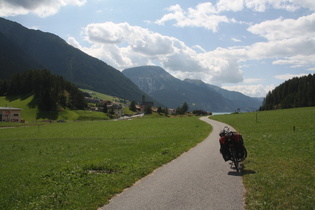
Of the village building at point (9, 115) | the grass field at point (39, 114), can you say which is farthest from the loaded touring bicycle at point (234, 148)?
the grass field at point (39, 114)

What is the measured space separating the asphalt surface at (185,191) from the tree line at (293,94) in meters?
150

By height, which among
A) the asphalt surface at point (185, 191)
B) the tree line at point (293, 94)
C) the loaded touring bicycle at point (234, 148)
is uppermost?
the tree line at point (293, 94)

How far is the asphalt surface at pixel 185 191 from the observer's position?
8.38 metres

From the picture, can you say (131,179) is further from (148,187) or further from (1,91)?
(1,91)

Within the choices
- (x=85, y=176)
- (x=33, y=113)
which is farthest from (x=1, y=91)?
(x=85, y=176)

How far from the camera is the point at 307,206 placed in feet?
25.7

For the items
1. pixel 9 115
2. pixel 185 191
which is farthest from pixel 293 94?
pixel 185 191

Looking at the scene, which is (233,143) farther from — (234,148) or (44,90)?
(44,90)

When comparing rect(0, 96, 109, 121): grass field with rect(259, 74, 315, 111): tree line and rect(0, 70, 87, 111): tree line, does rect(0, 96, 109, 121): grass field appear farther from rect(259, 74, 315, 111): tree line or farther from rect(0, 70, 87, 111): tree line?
rect(259, 74, 315, 111): tree line

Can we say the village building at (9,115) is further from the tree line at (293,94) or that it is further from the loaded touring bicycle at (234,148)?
the tree line at (293,94)

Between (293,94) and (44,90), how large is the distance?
150 meters

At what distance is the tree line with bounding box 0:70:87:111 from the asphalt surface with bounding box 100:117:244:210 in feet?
438

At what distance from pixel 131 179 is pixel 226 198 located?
484cm

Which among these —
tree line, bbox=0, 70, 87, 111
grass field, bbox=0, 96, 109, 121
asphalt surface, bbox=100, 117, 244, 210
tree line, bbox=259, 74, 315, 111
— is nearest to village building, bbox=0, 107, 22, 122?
grass field, bbox=0, 96, 109, 121
